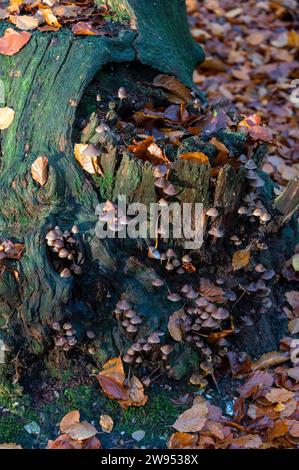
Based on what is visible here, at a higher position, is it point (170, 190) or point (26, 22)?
point (26, 22)

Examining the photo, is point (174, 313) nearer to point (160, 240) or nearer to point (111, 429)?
point (160, 240)

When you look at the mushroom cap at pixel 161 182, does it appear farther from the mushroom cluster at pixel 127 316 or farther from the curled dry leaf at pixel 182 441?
A: the curled dry leaf at pixel 182 441

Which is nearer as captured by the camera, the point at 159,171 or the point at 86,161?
the point at 159,171

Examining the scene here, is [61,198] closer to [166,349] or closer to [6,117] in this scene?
[6,117]

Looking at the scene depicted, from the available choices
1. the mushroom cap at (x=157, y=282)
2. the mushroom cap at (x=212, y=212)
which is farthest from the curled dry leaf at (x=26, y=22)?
the mushroom cap at (x=157, y=282)

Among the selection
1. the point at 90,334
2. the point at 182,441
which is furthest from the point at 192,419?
the point at 90,334

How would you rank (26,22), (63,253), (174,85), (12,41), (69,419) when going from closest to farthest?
(63,253)
(69,419)
(12,41)
(26,22)
(174,85)
